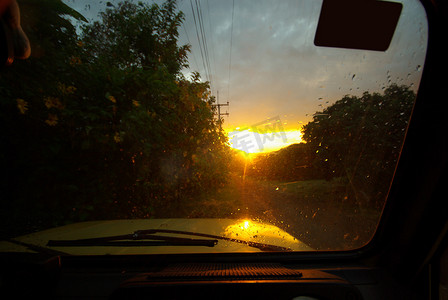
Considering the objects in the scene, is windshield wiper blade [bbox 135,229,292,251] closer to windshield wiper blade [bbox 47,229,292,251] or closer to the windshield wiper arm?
windshield wiper blade [bbox 47,229,292,251]

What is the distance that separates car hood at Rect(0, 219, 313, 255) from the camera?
2223 mm

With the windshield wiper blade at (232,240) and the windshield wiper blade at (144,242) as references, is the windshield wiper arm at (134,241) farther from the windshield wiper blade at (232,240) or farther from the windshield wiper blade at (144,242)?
the windshield wiper blade at (232,240)

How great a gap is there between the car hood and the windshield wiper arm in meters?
0.03

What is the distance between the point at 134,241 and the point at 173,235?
1.33 ft

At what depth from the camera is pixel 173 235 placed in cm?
259

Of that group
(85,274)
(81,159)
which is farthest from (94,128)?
(85,274)

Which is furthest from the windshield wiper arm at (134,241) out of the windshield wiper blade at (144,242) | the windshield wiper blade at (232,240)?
the windshield wiper blade at (232,240)

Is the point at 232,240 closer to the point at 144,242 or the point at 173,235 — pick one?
the point at 173,235

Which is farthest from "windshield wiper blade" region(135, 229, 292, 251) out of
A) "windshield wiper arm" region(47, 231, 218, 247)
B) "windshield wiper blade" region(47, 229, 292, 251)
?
"windshield wiper arm" region(47, 231, 218, 247)

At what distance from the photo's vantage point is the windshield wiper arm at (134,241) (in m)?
2.29

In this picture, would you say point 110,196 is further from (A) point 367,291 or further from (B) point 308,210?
(B) point 308,210

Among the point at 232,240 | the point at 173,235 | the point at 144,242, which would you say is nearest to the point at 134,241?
the point at 144,242

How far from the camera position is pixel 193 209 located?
24.5 feet

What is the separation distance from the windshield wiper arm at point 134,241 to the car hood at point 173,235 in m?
0.03
